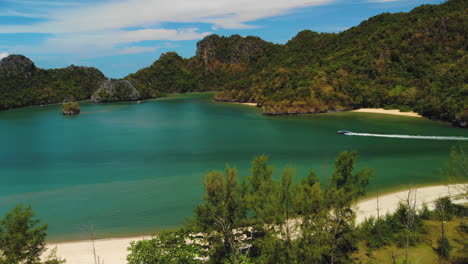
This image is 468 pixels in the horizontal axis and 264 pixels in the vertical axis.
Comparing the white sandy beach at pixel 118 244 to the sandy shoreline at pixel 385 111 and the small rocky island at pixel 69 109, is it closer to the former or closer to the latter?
the sandy shoreline at pixel 385 111

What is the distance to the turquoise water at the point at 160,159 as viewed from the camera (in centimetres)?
3119

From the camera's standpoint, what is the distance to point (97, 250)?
23438 mm

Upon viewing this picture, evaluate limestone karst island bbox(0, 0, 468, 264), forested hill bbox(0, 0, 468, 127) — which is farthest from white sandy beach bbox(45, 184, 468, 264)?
forested hill bbox(0, 0, 468, 127)

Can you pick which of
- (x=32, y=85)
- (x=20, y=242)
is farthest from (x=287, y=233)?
(x=32, y=85)

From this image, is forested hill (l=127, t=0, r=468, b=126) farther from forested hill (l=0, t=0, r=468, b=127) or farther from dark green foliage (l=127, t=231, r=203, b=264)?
dark green foliage (l=127, t=231, r=203, b=264)

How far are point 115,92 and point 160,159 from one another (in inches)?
5253

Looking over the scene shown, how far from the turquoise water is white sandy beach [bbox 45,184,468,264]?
5.55 ft

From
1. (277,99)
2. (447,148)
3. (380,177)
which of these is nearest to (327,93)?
(277,99)

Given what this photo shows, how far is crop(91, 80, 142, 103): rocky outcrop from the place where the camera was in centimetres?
16850

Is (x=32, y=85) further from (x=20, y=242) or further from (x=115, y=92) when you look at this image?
(x=20, y=242)

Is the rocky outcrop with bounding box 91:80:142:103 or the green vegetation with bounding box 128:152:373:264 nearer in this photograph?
the green vegetation with bounding box 128:152:373:264

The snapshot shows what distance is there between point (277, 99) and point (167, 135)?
4271 cm

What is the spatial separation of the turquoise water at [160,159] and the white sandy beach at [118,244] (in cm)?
169

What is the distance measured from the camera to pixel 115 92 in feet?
563
